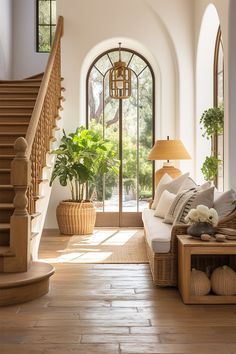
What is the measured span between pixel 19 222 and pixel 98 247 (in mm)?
2187

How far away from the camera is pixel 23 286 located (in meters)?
3.73

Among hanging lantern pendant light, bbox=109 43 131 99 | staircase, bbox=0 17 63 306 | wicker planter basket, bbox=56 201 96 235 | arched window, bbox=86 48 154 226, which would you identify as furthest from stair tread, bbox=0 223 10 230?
hanging lantern pendant light, bbox=109 43 131 99

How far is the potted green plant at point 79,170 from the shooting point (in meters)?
7.11

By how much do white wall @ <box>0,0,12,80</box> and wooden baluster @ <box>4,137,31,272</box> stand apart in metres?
4.83

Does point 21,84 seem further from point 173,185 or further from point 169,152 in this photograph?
point 173,185

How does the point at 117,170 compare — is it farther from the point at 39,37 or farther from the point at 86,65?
the point at 39,37

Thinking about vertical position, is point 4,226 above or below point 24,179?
below

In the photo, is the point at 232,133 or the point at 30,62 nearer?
the point at 232,133

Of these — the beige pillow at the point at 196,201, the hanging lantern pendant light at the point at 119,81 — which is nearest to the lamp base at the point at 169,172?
the hanging lantern pendant light at the point at 119,81

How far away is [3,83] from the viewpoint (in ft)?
26.2

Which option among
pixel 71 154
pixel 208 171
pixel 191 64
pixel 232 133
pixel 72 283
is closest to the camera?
pixel 72 283

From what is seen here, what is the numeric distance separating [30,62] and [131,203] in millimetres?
3327

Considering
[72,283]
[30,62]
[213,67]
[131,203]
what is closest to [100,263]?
[72,283]

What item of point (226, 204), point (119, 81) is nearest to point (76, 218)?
point (119, 81)
